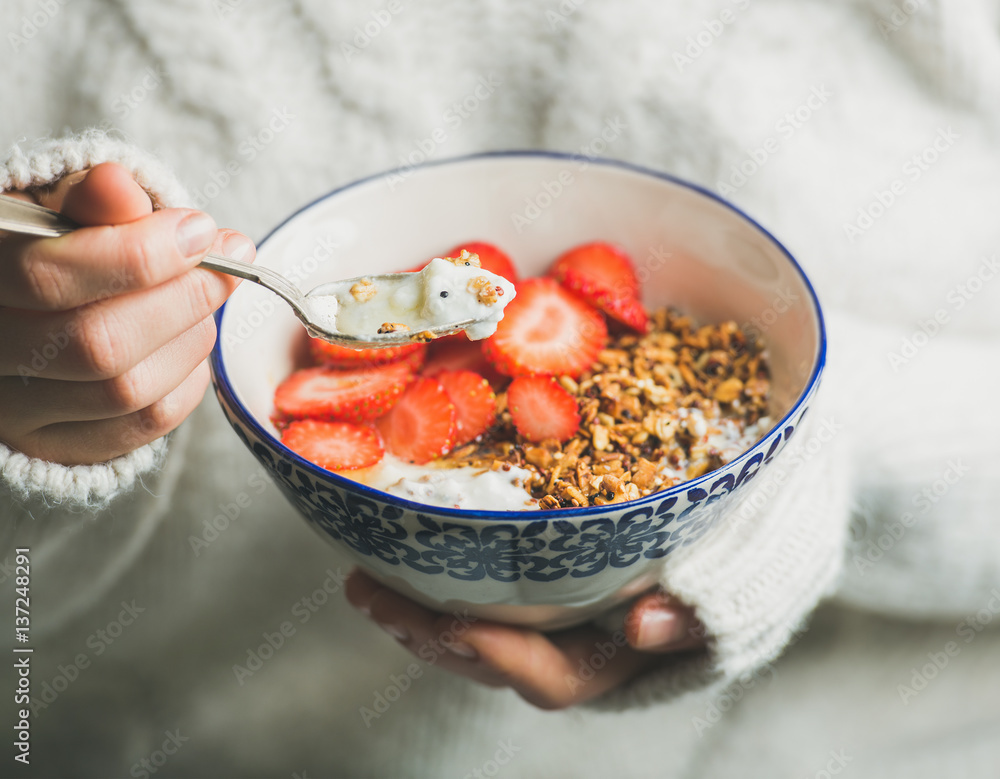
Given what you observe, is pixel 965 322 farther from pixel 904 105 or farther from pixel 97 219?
pixel 97 219

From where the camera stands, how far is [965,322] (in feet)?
3.44

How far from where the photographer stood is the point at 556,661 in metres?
0.71

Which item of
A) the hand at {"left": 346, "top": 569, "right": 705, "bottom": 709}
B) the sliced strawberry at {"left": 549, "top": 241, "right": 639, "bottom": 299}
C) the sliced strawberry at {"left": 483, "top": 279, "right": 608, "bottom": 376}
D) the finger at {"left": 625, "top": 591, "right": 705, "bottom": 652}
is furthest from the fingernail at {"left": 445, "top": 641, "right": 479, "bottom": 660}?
the sliced strawberry at {"left": 549, "top": 241, "right": 639, "bottom": 299}

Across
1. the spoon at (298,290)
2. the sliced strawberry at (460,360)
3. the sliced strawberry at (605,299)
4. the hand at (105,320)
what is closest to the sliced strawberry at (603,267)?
the sliced strawberry at (605,299)

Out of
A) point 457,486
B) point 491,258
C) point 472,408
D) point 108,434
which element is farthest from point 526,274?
point 108,434

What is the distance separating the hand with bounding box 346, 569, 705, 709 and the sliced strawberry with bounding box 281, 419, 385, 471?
0.15 m

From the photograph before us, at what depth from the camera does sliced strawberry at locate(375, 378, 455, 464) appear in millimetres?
609

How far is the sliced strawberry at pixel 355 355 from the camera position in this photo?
65 cm

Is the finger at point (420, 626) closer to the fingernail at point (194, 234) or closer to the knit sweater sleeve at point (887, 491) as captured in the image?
the knit sweater sleeve at point (887, 491)

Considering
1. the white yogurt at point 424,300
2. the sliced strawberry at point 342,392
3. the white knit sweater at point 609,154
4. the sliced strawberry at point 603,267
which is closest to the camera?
the white yogurt at point 424,300

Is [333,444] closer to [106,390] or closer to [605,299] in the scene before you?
[106,390]

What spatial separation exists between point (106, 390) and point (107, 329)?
6 centimetres

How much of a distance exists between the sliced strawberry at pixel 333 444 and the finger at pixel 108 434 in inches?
3.4

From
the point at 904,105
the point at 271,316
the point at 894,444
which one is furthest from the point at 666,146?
the point at 271,316
